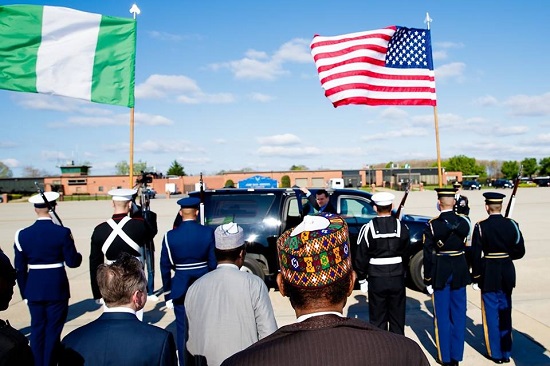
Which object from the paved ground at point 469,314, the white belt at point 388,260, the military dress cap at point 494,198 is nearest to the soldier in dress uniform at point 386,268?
the white belt at point 388,260

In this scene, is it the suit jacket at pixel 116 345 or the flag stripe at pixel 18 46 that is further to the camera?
the flag stripe at pixel 18 46

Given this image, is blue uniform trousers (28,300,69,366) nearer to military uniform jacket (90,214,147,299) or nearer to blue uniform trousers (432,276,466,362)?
military uniform jacket (90,214,147,299)

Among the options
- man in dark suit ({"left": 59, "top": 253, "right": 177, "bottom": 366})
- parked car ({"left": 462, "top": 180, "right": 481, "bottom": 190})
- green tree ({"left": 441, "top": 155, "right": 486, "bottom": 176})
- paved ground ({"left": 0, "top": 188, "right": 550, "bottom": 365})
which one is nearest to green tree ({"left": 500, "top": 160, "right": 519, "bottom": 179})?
green tree ({"left": 441, "top": 155, "right": 486, "bottom": 176})

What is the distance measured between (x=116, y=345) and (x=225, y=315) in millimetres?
916

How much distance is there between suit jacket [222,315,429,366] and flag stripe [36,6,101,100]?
6.15m

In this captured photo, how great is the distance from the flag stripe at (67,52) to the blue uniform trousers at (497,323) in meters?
6.14

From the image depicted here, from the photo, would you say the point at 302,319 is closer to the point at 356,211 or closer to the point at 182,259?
the point at 182,259

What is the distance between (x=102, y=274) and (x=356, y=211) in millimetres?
6656

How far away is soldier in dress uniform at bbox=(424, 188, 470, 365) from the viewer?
4.84m

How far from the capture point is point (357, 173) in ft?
266

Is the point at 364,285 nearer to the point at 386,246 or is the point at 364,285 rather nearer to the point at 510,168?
the point at 386,246

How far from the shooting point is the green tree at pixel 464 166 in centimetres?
12756

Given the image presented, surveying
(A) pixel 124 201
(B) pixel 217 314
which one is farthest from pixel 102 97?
(B) pixel 217 314

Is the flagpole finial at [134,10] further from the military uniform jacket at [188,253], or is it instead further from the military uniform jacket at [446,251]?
the military uniform jacket at [446,251]
